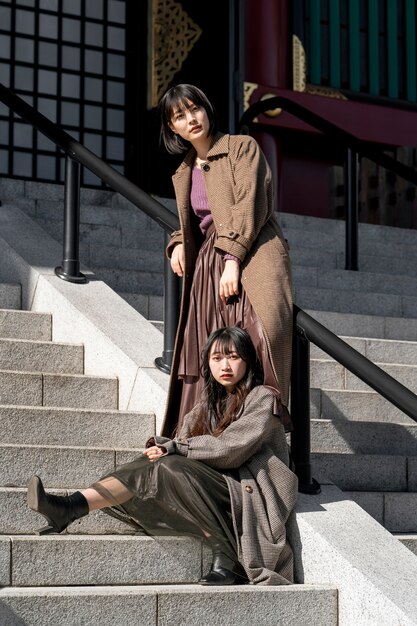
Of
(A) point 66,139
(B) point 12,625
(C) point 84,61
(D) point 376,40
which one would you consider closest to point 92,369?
(A) point 66,139

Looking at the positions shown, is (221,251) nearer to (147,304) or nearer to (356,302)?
(147,304)

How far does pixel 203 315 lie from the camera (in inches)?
188

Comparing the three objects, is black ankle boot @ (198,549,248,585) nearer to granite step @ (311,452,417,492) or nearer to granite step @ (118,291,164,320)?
granite step @ (311,452,417,492)

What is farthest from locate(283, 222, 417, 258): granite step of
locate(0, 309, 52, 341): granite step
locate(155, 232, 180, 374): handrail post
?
locate(155, 232, 180, 374): handrail post

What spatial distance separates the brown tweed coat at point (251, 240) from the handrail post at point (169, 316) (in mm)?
678

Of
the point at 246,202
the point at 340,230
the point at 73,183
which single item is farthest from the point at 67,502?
the point at 340,230

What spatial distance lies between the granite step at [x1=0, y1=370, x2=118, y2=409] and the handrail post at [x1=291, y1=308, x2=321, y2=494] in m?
1.07

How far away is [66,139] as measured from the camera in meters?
6.47

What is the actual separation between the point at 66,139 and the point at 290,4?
5063 mm

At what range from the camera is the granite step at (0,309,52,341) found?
234 inches

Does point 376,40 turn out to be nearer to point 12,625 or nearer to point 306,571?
point 306,571

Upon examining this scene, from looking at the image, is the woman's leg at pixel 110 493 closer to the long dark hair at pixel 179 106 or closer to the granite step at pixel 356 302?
the long dark hair at pixel 179 106

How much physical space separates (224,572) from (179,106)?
5.98 ft

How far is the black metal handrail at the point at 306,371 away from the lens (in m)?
4.67
